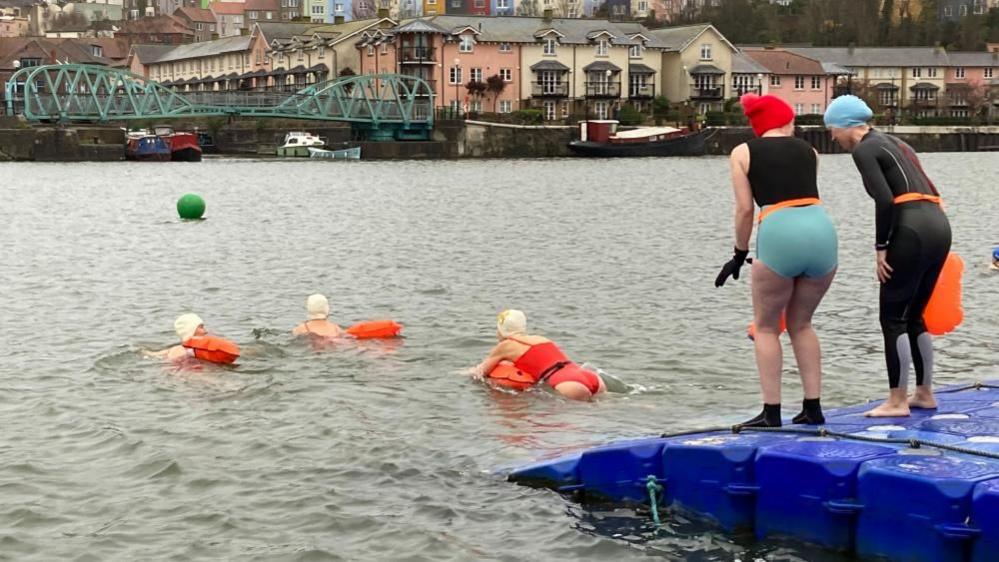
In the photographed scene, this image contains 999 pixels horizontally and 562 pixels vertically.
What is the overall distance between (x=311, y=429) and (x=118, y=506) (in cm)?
309

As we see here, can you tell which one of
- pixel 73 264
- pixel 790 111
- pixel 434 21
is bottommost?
pixel 73 264

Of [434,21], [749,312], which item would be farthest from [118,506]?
[434,21]

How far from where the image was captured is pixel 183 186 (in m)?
69.4

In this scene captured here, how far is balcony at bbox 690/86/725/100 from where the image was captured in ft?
422

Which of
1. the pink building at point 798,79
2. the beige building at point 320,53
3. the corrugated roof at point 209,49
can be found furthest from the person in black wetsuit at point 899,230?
the corrugated roof at point 209,49

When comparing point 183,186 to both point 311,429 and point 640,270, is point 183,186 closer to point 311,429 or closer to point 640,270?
point 640,270

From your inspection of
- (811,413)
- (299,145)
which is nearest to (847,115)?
(811,413)

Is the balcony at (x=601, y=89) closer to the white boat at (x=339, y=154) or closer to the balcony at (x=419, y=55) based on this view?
the balcony at (x=419, y=55)

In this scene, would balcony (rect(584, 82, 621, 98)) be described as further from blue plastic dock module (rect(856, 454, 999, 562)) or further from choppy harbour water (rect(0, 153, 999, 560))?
blue plastic dock module (rect(856, 454, 999, 562))

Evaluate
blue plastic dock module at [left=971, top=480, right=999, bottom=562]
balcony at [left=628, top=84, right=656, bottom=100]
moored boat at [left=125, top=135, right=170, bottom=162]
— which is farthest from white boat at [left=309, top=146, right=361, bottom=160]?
blue plastic dock module at [left=971, top=480, right=999, bottom=562]

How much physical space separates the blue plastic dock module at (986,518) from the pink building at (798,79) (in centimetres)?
13192

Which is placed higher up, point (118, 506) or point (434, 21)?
point (434, 21)

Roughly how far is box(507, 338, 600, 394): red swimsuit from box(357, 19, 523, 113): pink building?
351 ft

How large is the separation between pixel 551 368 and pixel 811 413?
18.6 ft
